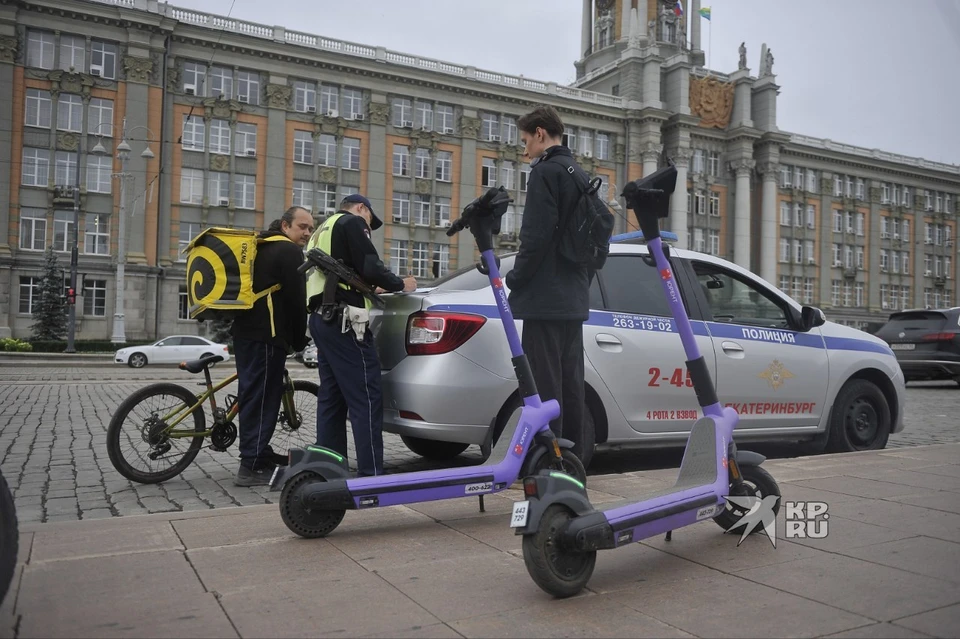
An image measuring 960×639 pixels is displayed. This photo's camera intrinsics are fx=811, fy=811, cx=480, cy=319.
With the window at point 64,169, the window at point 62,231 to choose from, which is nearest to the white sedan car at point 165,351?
the window at point 62,231

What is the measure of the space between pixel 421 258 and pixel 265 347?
48.4 metres

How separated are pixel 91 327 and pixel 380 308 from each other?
43.3 metres

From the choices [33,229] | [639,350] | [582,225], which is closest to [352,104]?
[33,229]

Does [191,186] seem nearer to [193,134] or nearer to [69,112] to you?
[193,134]

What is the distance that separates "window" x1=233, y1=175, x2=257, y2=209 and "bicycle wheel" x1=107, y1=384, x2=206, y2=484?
145 ft

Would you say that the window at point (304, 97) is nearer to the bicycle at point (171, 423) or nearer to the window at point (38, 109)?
the window at point (38, 109)

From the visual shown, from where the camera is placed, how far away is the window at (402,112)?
5284cm

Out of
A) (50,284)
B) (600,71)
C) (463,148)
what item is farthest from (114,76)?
(600,71)

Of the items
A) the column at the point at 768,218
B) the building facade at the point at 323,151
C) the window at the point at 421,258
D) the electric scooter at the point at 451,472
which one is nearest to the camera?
the electric scooter at the point at 451,472

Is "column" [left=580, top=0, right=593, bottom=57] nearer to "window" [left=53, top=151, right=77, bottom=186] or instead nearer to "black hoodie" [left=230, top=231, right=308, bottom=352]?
"window" [left=53, top=151, right=77, bottom=186]

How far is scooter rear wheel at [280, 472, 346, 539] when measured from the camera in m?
3.77

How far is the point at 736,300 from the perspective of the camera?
6551mm

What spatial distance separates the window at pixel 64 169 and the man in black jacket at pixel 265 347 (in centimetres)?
4289

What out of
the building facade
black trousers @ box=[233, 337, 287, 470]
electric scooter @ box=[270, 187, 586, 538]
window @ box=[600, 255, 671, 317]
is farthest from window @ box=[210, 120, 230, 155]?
electric scooter @ box=[270, 187, 586, 538]
